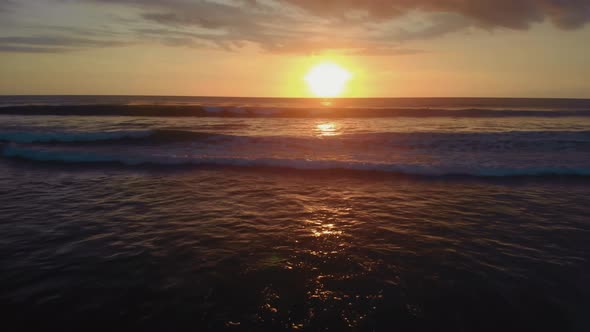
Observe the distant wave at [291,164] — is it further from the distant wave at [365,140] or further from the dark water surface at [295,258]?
the distant wave at [365,140]

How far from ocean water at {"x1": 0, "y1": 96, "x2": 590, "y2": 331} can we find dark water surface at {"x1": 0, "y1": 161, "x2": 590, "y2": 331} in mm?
27

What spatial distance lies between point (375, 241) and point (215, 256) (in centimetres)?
290

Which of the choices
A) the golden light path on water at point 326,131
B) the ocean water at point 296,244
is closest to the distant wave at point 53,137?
the ocean water at point 296,244

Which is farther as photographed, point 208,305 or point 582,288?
point 582,288

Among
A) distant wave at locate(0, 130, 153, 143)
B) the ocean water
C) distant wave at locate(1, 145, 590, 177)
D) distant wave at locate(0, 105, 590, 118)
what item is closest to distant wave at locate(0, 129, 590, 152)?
distant wave at locate(0, 130, 153, 143)

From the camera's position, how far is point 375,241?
5.80 m

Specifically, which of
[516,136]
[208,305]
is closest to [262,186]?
[208,305]

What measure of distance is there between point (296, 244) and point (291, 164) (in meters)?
6.78

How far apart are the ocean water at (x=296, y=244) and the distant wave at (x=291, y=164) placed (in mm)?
75

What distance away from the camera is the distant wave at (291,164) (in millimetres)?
11055

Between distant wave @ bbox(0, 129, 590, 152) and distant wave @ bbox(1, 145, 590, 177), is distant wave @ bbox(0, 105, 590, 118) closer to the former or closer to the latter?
distant wave @ bbox(0, 129, 590, 152)

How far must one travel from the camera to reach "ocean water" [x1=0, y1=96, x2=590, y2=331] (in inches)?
153

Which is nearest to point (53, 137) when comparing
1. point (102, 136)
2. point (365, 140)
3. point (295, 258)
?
point (102, 136)

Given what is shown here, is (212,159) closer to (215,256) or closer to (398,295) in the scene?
(215,256)
